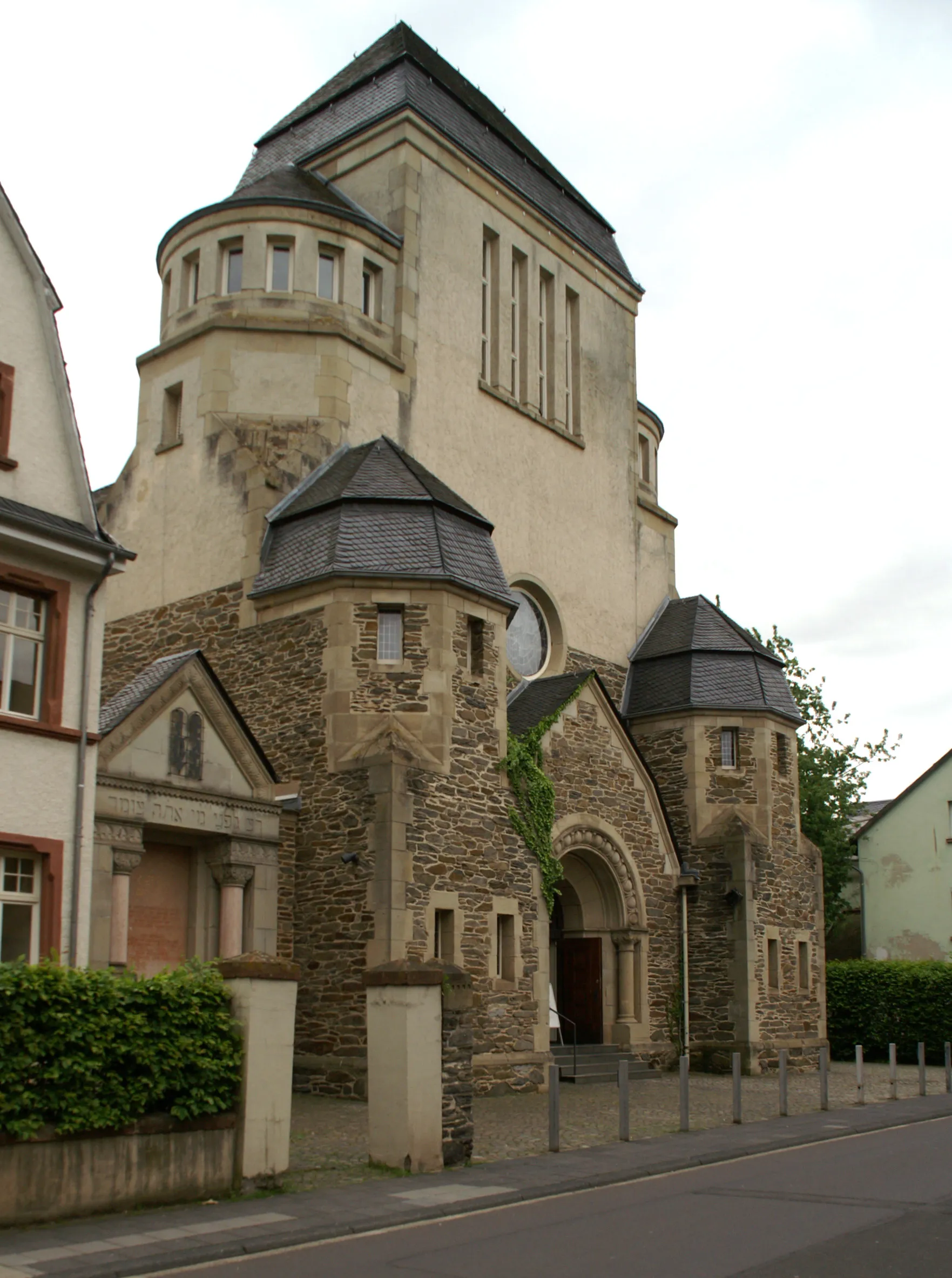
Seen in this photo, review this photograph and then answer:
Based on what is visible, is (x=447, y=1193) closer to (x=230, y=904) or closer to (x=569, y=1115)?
(x=569, y=1115)

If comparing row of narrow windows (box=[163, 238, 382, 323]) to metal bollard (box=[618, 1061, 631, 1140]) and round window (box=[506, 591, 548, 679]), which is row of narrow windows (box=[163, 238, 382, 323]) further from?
metal bollard (box=[618, 1061, 631, 1140])

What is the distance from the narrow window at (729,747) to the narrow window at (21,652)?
1673cm

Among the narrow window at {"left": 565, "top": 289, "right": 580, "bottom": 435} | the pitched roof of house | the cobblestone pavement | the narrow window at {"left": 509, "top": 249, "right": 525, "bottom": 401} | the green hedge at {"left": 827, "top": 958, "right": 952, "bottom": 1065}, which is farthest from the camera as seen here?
the green hedge at {"left": 827, "top": 958, "right": 952, "bottom": 1065}

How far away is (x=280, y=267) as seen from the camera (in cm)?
2544

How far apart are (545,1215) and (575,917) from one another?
1577cm

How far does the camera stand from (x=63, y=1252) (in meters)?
8.68

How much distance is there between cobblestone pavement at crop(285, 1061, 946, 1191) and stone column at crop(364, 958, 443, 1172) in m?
0.32

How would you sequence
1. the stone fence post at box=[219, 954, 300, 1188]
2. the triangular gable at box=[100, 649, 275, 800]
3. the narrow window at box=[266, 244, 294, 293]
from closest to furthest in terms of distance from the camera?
the stone fence post at box=[219, 954, 300, 1188]
the triangular gable at box=[100, 649, 275, 800]
the narrow window at box=[266, 244, 294, 293]

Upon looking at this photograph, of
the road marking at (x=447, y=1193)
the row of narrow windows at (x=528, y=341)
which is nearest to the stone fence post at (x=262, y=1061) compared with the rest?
the road marking at (x=447, y=1193)

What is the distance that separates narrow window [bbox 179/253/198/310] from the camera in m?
25.8

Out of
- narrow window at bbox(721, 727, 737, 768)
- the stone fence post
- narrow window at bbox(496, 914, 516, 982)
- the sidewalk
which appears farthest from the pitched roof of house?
narrow window at bbox(721, 727, 737, 768)

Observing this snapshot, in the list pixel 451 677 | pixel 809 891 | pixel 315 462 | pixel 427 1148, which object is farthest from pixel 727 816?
pixel 427 1148

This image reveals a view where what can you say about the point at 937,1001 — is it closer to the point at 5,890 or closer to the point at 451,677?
the point at 451,677

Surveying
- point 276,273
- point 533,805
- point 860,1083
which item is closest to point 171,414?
point 276,273
